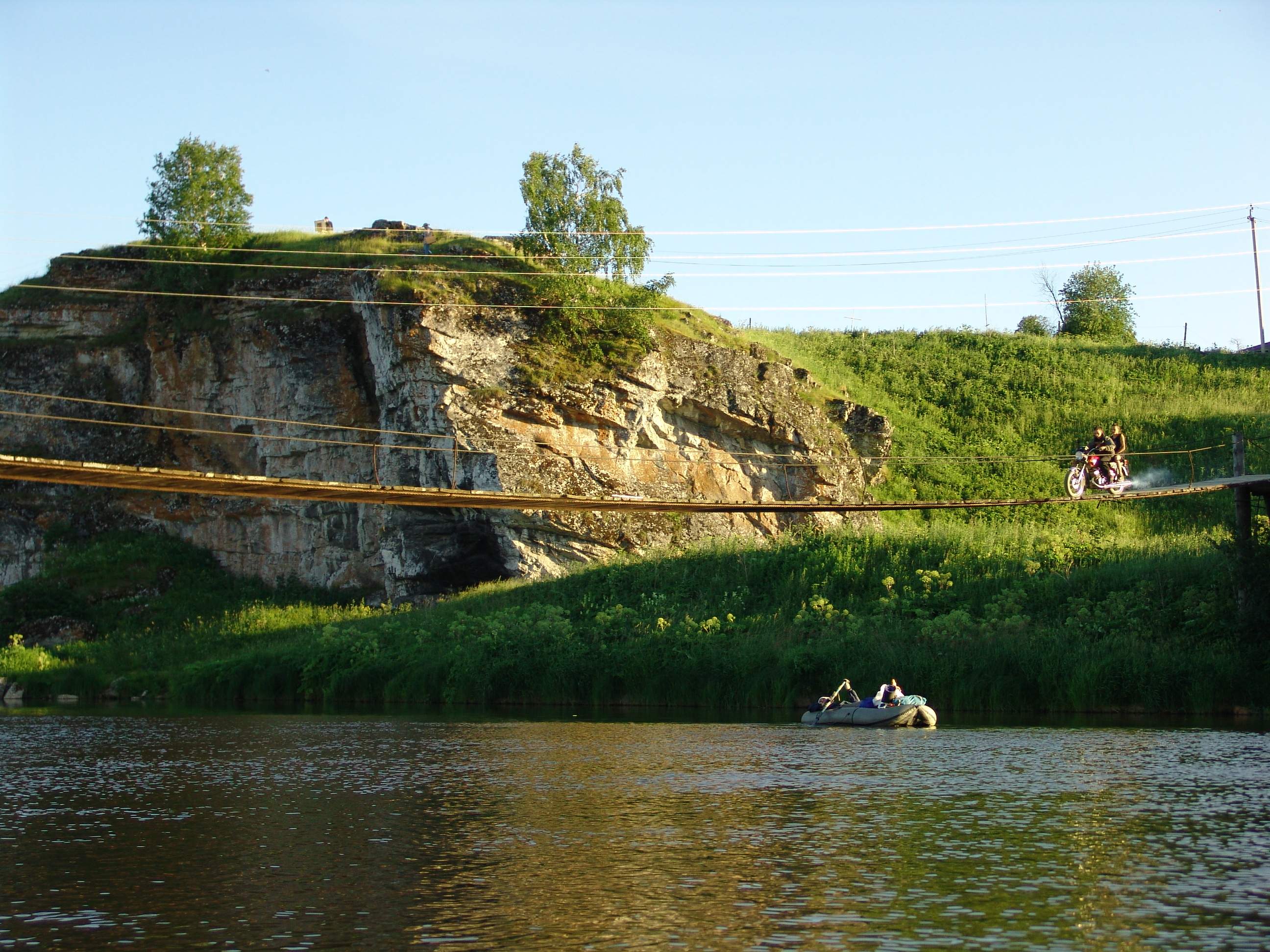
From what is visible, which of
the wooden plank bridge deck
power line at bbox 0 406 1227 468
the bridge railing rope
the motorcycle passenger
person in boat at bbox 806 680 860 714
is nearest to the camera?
the wooden plank bridge deck

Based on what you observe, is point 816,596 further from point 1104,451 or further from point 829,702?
point 1104,451

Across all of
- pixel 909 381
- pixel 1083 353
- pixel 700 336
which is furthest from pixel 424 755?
pixel 1083 353

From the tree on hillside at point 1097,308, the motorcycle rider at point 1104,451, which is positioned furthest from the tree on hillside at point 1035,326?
the motorcycle rider at point 1104,451

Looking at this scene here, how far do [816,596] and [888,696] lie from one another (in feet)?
18.5

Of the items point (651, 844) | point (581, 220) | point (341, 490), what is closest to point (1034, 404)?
point (581, 220)

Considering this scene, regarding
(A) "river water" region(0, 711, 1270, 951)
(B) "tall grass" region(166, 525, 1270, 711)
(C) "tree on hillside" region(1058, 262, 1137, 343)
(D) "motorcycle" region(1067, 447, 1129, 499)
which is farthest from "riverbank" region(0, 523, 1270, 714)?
(C) "tree on hillside" region(1058, 262, 1137, 343)

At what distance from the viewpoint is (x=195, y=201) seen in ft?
126

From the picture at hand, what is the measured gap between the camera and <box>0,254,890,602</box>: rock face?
106 ft

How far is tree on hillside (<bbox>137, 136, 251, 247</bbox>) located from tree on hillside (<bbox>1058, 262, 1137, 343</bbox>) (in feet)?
109

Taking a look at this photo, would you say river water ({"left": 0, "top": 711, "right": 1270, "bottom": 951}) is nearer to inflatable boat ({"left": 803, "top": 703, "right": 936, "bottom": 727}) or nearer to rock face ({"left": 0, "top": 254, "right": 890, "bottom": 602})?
inflatable boat ({"left": 803, "top": 703, "right": 936, "bottom": 727})

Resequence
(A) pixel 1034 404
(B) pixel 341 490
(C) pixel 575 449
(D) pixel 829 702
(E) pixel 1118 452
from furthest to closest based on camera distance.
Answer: (A) pixel 1034 404 → (C) pixel 575 449 → (E) pixel 1118 452 → (D) pixel 829 702 → (B) pixel 341 490

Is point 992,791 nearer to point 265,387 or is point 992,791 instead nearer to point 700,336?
point 700,336

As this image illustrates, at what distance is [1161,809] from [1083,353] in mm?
37261

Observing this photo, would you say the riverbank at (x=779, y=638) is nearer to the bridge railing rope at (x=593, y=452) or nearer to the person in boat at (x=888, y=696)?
the person in boat at (x=888, y=696)
